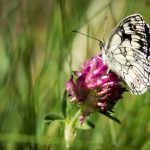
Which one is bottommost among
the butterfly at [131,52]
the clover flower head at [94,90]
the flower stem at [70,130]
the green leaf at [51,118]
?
the flower stem at [70,130]

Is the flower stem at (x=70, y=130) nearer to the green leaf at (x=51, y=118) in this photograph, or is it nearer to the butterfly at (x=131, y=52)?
the green leaf at (x=51, y=118)

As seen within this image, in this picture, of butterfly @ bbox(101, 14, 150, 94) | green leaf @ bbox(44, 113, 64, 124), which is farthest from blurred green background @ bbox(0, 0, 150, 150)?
butterfly @ bbox(101, 14, 150, 94)

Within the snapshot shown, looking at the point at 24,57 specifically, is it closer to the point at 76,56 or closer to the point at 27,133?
the point at 27,133

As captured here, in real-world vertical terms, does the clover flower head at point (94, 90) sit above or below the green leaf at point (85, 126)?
above

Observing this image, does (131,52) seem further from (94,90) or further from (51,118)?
(51,118)

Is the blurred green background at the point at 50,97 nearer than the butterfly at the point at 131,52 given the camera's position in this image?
No

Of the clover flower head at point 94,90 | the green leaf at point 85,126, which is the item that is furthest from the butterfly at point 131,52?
the green leaf at point 85,126

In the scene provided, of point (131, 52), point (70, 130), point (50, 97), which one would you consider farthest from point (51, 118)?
point (50, 97)

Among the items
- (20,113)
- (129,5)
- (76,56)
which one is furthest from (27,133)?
(76,56)

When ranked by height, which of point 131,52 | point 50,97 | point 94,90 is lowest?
point 50,97
